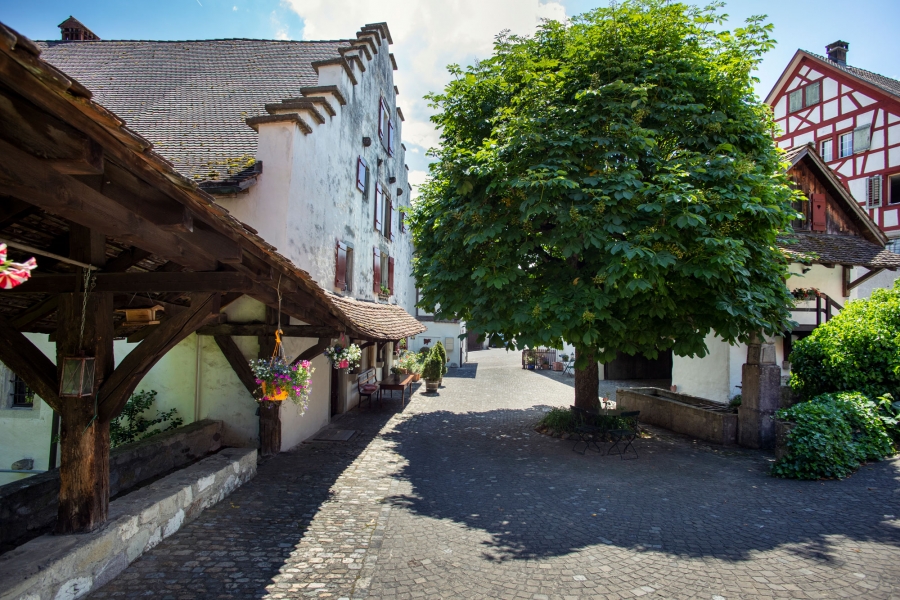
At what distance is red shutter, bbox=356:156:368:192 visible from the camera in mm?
14141

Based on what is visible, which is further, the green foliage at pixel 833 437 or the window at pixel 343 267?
the window at pixel 343 267

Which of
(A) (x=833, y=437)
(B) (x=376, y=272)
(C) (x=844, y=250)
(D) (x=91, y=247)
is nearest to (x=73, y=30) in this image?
(B) (x=376, y=272)

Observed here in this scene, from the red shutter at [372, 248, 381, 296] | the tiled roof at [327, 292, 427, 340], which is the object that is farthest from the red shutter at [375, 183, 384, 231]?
the tiled roof at [327, 292, 427, 340]

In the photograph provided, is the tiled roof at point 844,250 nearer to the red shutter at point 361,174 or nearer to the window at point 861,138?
A: the window at point 861,138

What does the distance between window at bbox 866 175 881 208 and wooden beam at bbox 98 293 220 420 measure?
2542cm

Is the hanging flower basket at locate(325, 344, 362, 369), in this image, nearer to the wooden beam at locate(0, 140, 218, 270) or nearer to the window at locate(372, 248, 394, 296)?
the wooden beam at locate(0, 140, 218, 270)

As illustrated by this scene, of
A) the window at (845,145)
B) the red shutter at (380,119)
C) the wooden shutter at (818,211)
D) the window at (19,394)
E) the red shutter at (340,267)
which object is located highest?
the window at (845,145)

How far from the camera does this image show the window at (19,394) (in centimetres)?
1049

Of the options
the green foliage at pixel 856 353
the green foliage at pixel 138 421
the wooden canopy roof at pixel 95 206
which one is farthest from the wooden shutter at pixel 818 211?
the green foliage at pixel 138 421

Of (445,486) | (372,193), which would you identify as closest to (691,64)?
(445,486)

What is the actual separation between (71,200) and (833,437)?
11.0 meters

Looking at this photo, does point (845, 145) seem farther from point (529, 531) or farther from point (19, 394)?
point (19, 394)

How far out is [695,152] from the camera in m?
8.75

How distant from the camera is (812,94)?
76.8 feet
